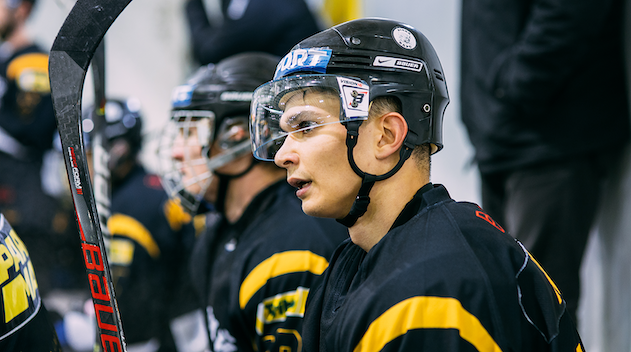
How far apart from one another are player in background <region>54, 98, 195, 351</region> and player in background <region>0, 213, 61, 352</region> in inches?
83.4

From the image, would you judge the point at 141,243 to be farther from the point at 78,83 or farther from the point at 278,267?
the point at 78,83

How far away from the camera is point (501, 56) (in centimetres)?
257

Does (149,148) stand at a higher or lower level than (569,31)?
lower

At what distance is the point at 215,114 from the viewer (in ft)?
7.95

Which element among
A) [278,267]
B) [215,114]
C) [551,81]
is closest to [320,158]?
[278,267]

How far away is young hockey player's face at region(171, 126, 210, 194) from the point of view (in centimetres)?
245

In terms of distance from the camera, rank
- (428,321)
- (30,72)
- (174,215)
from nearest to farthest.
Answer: (428,321) < (174,215) < (30,72)

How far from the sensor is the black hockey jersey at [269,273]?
1872 millimetres

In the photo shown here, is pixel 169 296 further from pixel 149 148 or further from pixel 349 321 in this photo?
pixel 349 321

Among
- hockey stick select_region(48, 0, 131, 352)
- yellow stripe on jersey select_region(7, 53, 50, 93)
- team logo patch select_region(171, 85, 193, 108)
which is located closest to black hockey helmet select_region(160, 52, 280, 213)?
team logo patch select_region(171, 85, 193, 108)

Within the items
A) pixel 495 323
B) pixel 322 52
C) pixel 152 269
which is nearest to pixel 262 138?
pixel 322 52

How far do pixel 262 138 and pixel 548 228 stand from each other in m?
1.32

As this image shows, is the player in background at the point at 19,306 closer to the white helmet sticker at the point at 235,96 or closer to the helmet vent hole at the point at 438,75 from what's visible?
the helmet vent hole at the point at 438,75

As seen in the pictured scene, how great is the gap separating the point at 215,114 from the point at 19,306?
129 centimetres
